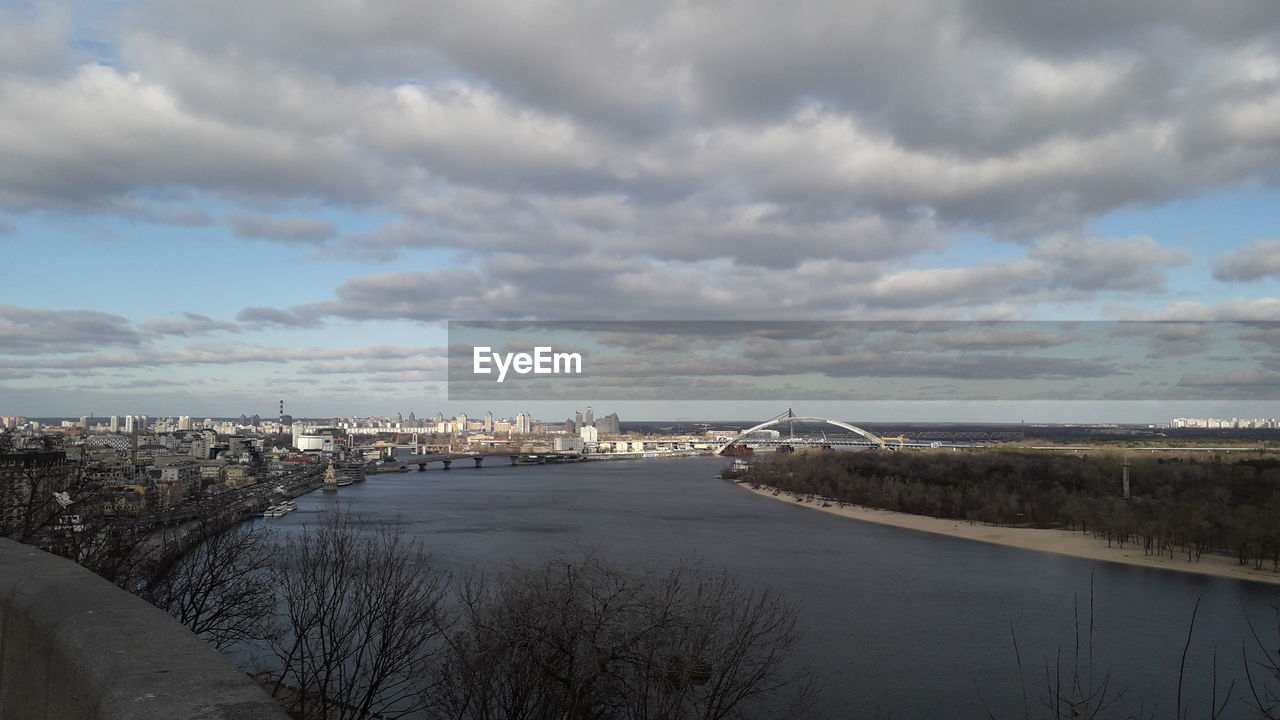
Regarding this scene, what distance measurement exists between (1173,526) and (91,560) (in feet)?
48.5

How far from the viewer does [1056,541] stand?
14578mm

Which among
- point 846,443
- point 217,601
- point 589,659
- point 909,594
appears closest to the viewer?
point 589,659

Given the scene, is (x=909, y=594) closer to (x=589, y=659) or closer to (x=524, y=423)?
(x=589, y=659)

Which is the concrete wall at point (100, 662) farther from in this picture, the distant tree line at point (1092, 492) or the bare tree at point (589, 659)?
the distant tree line at point (1092, 492)

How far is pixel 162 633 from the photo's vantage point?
97 cm

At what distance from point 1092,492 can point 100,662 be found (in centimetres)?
2034

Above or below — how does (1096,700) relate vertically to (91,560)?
below

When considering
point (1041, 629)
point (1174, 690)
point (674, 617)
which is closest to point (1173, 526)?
point (1041, 629)

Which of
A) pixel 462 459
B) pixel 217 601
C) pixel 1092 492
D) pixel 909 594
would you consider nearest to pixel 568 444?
pixel 462 459

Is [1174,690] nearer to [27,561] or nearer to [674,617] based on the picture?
[674,617]

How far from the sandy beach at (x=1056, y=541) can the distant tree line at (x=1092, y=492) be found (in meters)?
0.33

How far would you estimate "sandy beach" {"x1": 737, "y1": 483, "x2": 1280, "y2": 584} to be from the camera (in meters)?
11.6

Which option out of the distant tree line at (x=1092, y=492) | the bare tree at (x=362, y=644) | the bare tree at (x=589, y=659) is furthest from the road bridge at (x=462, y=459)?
the bare tree at (x=589, y=659)

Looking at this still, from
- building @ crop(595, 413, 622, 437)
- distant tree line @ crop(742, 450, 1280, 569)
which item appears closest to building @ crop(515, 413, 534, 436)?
building @ crop(595, 413, 622, 437)
